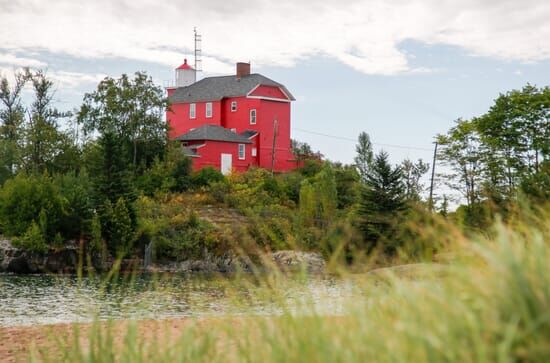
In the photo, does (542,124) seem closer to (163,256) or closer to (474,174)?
(474,174)

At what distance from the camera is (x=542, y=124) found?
4441cm

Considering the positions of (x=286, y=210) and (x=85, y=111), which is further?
(x=85, y=111)

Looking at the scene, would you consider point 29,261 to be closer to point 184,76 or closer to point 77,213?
point 77,213

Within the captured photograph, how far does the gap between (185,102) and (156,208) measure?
19.2 meters

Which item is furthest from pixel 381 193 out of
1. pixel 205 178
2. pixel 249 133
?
pixel 249 133

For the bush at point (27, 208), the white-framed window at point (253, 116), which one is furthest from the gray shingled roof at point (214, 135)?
the bush at point (27, 208)

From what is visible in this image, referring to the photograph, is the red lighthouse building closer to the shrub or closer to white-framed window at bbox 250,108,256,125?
white-framed window at bbox 250,108,256,125

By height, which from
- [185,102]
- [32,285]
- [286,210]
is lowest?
[32,285]

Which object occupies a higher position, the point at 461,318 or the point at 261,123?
the point at 261,123

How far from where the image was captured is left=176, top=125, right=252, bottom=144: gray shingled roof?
167 feet

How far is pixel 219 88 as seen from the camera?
188 ft

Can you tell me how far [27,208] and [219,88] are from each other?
23131 mm

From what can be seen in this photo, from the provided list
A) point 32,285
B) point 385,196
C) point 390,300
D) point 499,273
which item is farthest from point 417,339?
point 385,196

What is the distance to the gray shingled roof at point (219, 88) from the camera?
5538 centimetres
